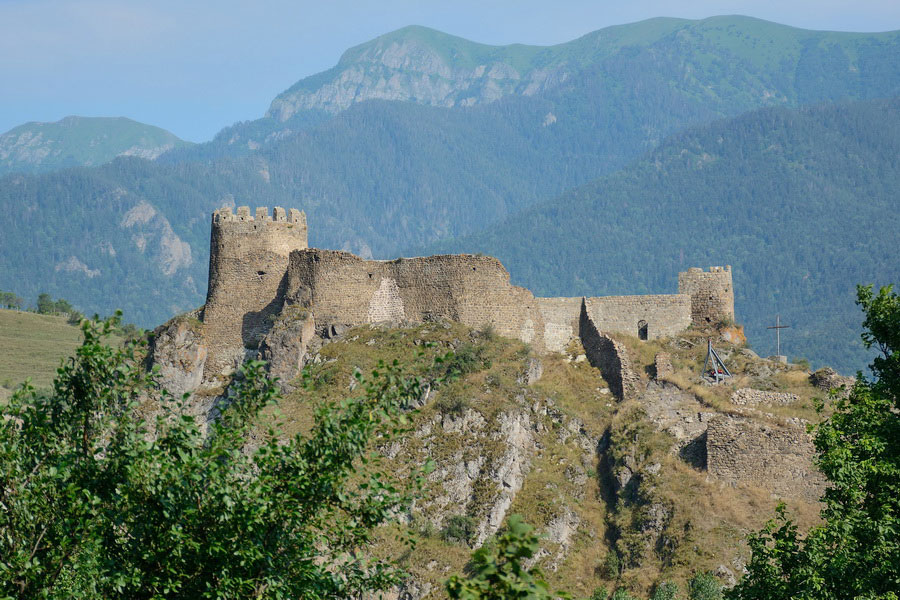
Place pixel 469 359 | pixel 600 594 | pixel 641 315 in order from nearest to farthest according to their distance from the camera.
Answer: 1. pixel 600 594
2. pixel 469 359
3. pixel 641 315

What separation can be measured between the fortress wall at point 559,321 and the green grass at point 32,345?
147 ft

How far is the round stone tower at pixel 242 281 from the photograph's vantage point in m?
57.6

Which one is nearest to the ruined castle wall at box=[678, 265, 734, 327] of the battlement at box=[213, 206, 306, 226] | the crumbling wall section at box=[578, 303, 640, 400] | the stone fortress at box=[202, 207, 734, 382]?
the stone fortress at box=[202, 207, 734, 382]

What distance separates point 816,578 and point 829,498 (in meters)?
3.01

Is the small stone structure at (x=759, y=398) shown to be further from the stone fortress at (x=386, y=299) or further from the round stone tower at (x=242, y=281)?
the round stone tower at (x=242, y=281)

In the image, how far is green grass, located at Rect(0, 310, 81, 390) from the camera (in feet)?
325

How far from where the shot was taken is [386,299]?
57.8 metres

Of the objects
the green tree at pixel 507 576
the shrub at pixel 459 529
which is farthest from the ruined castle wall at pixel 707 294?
the green tree at pixel 507 576

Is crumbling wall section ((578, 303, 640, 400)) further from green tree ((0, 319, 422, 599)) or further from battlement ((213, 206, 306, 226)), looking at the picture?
green tree ((0, 319, 422, 599))

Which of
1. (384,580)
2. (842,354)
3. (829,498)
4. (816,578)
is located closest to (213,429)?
(384,580)

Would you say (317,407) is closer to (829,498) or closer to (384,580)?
(384,580)

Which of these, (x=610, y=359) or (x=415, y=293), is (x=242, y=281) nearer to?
(x=415, y=293)

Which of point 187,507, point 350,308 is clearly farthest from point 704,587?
point 187,507

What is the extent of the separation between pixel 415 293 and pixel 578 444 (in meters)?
9.72
